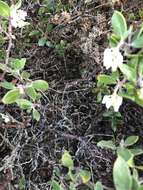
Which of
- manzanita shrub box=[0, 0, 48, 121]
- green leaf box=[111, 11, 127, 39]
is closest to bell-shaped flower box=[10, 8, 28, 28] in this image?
manzanita shrub box=[0, 0, 48, 121]

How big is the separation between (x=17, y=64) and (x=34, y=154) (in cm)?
35

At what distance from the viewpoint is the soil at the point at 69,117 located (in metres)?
1.79

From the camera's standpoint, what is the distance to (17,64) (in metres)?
1.73

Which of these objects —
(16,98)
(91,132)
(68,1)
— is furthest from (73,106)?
(68,1)

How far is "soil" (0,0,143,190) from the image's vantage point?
1791 millimetres

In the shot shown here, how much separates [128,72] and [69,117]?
1.77 ft

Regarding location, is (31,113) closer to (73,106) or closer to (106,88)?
(73,106)

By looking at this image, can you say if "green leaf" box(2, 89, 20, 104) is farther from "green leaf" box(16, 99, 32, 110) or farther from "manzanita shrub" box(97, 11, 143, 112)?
"manzanita shrub" box(97, 11, 143, 112)

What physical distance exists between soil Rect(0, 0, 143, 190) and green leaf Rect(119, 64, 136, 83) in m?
0.40

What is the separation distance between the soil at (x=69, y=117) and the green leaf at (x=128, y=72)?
401mm

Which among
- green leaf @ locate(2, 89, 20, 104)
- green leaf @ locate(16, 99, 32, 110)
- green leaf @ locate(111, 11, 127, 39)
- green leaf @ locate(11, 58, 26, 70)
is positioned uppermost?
green leaf @ locate(111, 11, 127, 39)

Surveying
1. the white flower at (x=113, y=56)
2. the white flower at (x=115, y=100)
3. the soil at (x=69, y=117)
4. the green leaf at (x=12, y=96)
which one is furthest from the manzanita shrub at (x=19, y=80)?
the white flower at (x=113, y=56)

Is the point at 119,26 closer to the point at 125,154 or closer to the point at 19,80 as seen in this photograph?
the point at 125,154

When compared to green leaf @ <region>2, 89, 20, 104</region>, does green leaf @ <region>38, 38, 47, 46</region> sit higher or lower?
higher
